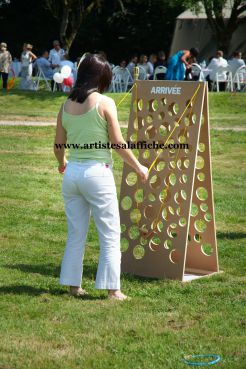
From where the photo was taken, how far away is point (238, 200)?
1129 centimetres

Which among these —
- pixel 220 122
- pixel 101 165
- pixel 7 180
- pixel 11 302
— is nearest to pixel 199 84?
pixel 101 165

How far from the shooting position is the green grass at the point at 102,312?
200 inches

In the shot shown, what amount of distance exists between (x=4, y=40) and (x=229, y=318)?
42.1 m

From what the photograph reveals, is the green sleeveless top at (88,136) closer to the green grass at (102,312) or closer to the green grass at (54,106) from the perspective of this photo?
the green grass at (102,312)

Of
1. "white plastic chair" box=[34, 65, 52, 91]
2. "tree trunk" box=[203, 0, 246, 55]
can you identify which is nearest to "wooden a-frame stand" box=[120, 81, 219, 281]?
"white plastic chair" box=[34, 65, 52, 91]

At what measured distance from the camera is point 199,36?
1374 inches

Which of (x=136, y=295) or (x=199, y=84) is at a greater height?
(x=199, y=84)

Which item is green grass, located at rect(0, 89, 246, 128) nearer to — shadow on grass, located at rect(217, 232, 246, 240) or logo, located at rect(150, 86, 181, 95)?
shadow on grass, located at rect(217, 232, 246, 240)

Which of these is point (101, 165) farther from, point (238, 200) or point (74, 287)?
point (238, 200)

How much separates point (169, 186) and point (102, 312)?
61.7 inches

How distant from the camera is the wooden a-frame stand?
7.04 metres

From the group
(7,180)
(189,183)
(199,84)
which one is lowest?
(7,180)

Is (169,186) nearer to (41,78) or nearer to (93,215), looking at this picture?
(93,215)

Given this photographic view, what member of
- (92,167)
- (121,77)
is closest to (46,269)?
(92,167)
